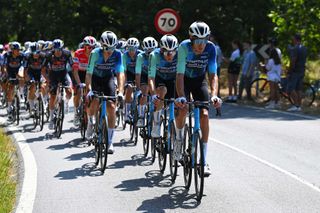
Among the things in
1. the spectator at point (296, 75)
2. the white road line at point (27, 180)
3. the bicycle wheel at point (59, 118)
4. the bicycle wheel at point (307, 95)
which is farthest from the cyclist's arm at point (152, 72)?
the bicycle wheel at point (307, 95)

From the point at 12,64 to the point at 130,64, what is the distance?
164 inches

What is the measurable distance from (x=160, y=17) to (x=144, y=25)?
6.62 metres

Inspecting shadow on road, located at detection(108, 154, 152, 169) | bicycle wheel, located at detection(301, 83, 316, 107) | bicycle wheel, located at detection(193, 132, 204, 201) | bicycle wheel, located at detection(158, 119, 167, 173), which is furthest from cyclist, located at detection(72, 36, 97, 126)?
bicycle wheel, located at detection(301, 83, 316, 107)

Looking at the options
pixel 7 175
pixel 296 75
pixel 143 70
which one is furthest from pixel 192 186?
pixel 296 75

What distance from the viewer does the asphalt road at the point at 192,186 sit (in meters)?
7.65

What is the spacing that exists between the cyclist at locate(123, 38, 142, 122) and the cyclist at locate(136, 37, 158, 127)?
73 centimetres

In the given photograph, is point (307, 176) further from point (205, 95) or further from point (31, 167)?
point (31, 167)

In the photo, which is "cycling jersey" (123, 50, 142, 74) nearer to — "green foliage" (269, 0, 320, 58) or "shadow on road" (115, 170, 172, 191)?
"shadow on road" (115, 170, 172, 191)

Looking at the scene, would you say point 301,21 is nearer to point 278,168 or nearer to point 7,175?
point 278,168

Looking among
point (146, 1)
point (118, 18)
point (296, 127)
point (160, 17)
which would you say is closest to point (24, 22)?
point (118, 18)

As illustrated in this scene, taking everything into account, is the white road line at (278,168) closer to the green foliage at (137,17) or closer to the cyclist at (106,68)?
the cyclist at (106,68)

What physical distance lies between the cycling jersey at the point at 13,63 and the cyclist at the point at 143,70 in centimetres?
504

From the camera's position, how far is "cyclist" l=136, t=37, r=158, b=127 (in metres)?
11.8

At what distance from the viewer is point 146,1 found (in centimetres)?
2608
